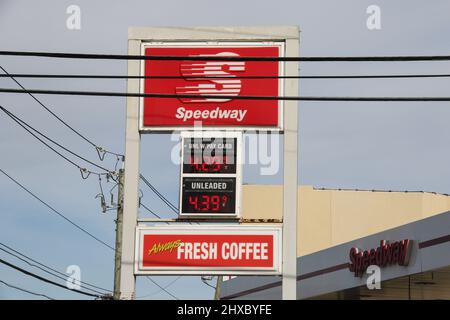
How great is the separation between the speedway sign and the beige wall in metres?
31.9

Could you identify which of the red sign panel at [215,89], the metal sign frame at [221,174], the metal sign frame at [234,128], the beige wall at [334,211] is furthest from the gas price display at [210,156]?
the beige wall at [334,211]

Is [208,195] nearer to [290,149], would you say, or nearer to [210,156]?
[210,156]

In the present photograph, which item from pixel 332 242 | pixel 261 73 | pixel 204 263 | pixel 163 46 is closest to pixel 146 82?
pixel 163 46

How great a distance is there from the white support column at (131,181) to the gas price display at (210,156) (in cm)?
148

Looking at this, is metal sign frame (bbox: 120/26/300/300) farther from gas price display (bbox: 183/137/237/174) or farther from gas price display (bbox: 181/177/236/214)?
gas price display (bbox: 181/177/236/214)

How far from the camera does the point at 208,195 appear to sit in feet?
76.3

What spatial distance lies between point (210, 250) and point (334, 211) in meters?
33.7

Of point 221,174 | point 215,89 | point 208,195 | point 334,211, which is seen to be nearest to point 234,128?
point 215,89

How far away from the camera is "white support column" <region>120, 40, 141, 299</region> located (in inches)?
938

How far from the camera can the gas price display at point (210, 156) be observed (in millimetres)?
23391

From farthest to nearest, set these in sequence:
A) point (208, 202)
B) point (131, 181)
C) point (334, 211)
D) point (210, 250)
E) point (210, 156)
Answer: point (334, 211) < point (131, 181) < point (210, 156) < point (210, 250) < point (208, 202)

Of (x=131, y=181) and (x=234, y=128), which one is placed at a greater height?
(x=234, y=128)

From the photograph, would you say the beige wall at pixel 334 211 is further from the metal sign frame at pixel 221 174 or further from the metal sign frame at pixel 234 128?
the metal sign frame at pixel 221 174

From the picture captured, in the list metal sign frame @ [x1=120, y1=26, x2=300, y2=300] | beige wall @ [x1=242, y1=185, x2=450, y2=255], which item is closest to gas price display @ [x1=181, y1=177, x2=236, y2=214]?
metal sign frame @ [x1=120, y1=26, x2=300, y2=300]
